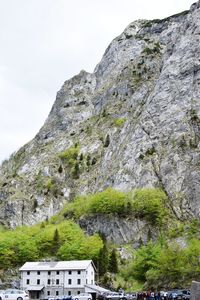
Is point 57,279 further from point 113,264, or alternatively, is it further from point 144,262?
point 144,262

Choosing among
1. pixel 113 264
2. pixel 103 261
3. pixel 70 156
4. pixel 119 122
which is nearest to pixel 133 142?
pixel 119 122

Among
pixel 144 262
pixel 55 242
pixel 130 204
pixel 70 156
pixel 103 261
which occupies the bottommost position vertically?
pixel 144 262

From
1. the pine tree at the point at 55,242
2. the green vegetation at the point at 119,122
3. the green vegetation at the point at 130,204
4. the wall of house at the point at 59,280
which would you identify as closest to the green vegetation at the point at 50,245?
the pine tree at the point at 55,242

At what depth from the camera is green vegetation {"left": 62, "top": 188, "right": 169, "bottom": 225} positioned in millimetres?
117375

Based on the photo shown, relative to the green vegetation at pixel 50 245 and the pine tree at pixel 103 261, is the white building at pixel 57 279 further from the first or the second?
the green vegetation at pixel 50 245

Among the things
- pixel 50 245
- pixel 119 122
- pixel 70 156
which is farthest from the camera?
pixel 70 156

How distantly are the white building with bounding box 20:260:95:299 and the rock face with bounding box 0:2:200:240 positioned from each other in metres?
29.2

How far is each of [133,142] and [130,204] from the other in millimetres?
24253

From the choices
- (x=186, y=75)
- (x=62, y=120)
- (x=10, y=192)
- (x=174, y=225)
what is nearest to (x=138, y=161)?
(x=174, y=225)

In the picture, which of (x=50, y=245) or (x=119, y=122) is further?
(x=119, y=122)

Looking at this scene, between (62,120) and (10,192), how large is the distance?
51.9 m

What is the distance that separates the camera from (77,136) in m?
→ 175

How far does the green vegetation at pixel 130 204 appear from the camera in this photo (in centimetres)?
11738

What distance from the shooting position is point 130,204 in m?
122
